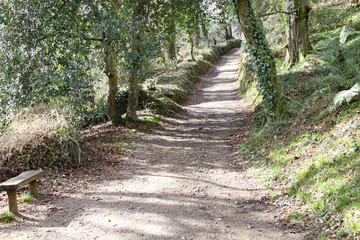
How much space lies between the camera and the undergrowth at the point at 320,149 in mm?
4285

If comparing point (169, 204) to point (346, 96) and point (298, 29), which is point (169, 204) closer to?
point (346, 96)

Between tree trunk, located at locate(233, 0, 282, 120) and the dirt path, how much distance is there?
2.04 meters

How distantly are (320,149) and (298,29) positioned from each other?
6.98m

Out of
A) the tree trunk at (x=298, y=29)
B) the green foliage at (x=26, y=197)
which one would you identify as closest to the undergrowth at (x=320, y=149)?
the tree trunk at (x=298, y=29)

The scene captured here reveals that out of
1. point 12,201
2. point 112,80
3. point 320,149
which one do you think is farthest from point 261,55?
point 12,201

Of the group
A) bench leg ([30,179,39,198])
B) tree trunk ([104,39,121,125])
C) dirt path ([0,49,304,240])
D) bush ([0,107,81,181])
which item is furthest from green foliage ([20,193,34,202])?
tree trunk ([104,39,121,125])

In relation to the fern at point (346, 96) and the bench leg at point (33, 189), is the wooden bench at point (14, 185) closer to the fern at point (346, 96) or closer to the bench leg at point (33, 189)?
the bench leg at point (33, 189)

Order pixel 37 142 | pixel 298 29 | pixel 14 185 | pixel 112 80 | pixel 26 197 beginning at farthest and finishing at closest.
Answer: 1. pixel 112 80
2. pixel 298 29
3. pixel 37 142
4. pixel 26 197
5. pixel 14 185

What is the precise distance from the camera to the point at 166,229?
4.61 m

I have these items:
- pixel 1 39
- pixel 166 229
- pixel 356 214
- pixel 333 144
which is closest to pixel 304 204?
pixel 356 214

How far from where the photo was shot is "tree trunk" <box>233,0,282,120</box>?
8.57m

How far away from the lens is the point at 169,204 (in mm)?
5543

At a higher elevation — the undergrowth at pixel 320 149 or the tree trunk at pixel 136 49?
the tree trunk at pixel 136 49

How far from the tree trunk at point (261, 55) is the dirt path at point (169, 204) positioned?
2.04 m
